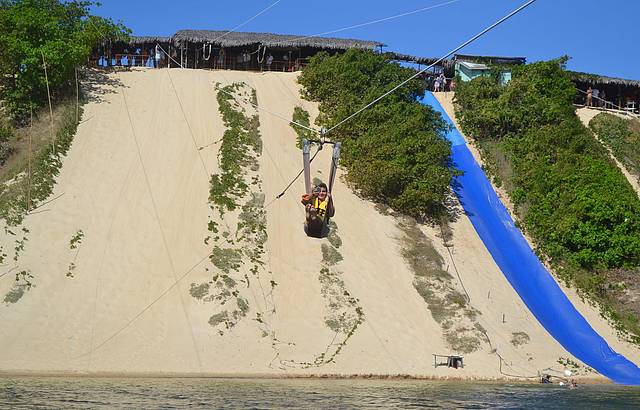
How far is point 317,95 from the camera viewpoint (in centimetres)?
3431

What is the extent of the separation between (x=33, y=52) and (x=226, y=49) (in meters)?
11.5

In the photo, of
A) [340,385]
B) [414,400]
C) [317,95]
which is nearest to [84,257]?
[340,385]

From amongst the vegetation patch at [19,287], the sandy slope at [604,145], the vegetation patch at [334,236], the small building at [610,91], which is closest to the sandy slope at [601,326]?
the sandy slope at [604,145]

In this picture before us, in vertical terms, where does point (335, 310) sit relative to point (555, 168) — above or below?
below

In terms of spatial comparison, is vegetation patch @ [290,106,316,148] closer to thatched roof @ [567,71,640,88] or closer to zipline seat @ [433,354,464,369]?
zipline seat @ [433,354,464,369]

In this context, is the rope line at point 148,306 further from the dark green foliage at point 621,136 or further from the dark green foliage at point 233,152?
the dark green foliage at point 621,136

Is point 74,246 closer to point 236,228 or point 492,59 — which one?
point 236,228

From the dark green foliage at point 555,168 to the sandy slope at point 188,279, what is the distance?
2.66 m

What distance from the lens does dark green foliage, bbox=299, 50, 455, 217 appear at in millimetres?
28797

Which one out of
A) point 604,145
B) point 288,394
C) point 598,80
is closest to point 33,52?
point 288,394

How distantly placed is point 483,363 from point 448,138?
13.7 metres

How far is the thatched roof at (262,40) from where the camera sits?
124 feet

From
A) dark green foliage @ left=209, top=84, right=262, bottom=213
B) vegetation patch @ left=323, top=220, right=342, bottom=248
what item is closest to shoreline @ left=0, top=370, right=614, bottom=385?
vegetation patch @ left=323, top=220, right=342, bottom=248

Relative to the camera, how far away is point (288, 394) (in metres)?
16.8
